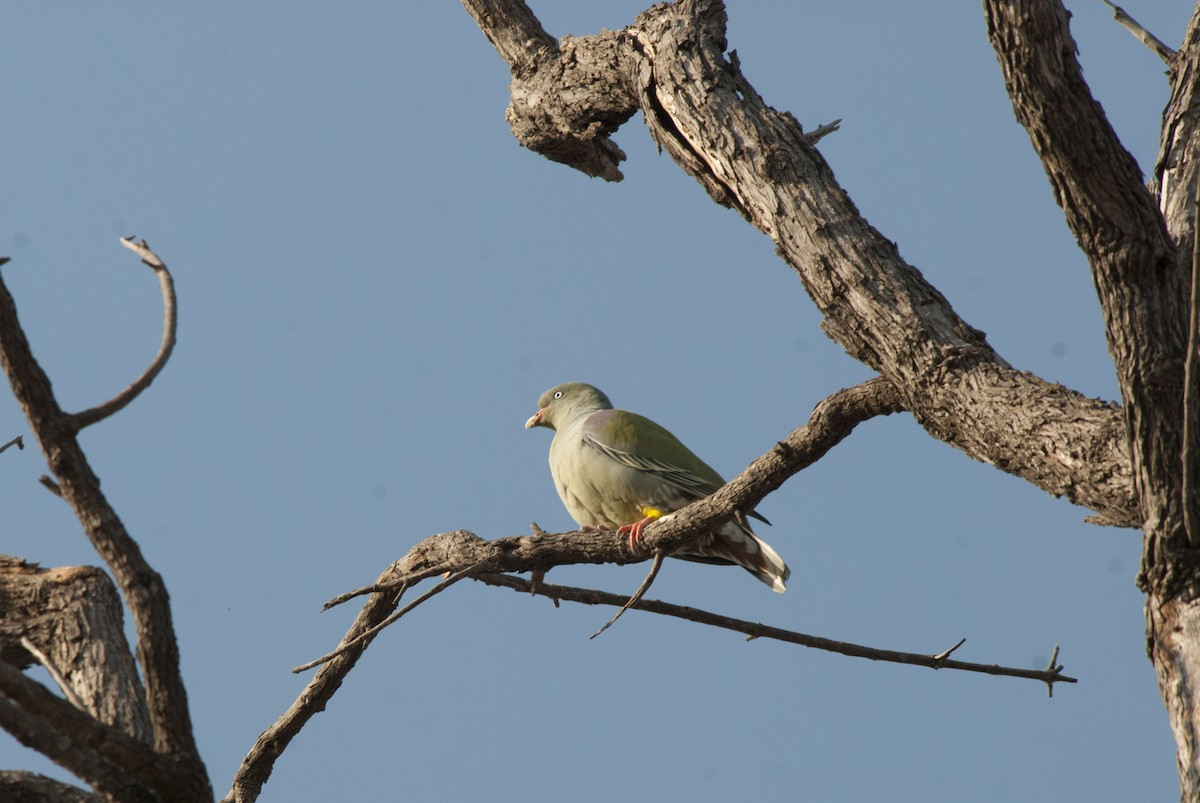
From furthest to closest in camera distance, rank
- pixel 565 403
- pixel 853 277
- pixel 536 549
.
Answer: pixel 565 403 → pixel 536 549 → pixel 853 277

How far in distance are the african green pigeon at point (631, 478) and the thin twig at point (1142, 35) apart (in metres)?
2.52

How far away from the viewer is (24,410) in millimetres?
2514

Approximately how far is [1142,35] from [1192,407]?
2.01m

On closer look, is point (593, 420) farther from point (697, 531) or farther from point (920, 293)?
point (920, 293)

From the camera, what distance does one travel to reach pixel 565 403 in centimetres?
706

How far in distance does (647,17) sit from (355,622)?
2.47 m

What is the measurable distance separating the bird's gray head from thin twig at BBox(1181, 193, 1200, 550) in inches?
171

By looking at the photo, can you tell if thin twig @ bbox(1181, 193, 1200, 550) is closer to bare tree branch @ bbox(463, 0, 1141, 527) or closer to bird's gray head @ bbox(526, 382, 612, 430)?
bare tree branch @ bbox(463, 0, 1141, 527)

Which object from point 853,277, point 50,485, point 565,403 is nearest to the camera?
point 50,485

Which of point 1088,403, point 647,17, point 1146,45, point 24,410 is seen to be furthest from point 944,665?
point 24,410

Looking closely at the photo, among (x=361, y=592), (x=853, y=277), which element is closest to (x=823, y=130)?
(x=853, y=277)

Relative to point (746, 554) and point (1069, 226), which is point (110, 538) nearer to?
point (1069, 226)

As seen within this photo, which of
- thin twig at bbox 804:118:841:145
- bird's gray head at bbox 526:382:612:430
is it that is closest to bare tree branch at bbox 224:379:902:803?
thin twig at bbox 804:118:841:145

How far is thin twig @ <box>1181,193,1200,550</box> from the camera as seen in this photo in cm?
234
